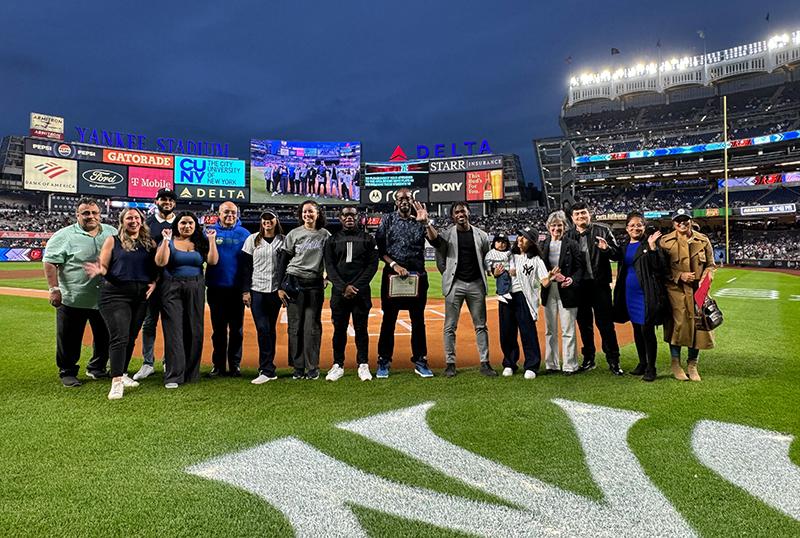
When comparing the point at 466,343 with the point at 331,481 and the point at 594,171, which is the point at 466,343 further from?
the point at 594,171

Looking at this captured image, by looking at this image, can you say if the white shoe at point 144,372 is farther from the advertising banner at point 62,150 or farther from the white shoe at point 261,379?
the advertising banner at point 62,150

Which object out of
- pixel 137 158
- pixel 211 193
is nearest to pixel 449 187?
pixel 211 193

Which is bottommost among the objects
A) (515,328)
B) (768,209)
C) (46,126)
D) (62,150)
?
(515,328)

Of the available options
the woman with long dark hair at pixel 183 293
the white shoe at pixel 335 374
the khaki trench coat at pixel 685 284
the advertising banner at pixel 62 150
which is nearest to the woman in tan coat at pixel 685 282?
the khaki trench coat at pixel 685 284

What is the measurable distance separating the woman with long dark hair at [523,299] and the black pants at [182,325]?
3.42 metres

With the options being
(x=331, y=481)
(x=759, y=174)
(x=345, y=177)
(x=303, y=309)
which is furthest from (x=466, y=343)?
(x=759, y=174)

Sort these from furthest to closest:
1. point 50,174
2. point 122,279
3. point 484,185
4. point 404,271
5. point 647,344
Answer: point 484,185 → point 50,174 → point 404,271 → point 647,344 → point 122,279

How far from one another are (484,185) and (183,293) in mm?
48915

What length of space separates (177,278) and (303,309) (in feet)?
4.40

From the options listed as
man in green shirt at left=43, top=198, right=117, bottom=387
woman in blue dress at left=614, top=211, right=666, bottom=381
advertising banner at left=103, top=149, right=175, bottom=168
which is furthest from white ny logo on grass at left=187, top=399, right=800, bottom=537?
advertising banner at left=103, top=149, right=175, bottom=168

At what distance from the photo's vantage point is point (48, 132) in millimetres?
47844

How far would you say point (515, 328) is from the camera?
5539 millimetres

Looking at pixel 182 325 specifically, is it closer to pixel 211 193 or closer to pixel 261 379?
pixel 261 379

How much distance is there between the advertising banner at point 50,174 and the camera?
44.4m
